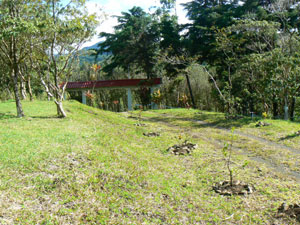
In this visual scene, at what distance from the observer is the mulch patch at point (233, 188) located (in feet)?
12.6

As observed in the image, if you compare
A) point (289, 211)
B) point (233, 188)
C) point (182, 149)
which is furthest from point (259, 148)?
point (289, 211)

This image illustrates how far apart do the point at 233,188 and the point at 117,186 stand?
1.69 meters

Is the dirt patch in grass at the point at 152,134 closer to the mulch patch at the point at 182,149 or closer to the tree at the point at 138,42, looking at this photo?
the mulch patch at the point at 182,149

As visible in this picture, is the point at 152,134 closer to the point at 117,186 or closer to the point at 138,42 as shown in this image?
the point at 117,186

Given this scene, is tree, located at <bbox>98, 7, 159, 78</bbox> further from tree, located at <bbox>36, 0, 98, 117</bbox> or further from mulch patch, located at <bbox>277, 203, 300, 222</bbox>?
mulch patch, located at <bbox>277, 203, 300, 222</bbox>

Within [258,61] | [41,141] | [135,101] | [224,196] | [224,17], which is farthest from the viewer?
[135,101]

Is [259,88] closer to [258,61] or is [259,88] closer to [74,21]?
[258,61]

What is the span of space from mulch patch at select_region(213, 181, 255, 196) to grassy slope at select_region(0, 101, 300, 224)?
0.11m

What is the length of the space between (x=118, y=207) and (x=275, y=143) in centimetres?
493

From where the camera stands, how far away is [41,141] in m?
5.42

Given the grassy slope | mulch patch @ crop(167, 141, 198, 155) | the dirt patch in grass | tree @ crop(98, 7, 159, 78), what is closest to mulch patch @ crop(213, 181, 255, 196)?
the grassy slope

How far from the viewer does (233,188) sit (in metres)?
3.94

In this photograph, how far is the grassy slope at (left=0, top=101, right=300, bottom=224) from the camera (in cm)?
317

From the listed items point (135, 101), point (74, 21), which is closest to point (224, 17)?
point (135, 101)
